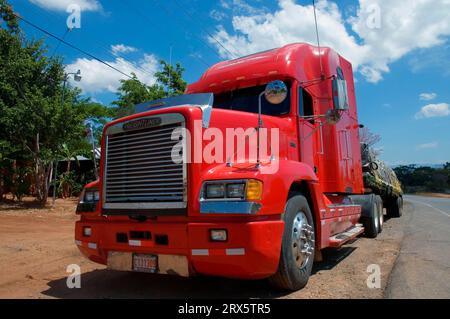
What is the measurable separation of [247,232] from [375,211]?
23.0ft

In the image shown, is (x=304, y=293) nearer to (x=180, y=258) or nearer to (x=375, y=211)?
(x=180, y=258)

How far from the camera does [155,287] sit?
200 inches

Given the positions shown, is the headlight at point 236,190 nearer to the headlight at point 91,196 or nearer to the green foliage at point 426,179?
the headlight at point 91,196

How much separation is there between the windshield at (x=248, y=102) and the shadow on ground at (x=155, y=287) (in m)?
2.36

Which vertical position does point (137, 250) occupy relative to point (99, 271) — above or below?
above

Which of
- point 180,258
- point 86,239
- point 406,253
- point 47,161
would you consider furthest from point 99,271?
point 47,161

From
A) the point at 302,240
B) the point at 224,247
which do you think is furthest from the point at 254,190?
the point at 302,240

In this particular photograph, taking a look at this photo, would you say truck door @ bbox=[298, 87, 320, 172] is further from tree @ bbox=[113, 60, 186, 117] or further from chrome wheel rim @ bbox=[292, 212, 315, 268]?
tree @ bbox=[113, 60, 186, 117]

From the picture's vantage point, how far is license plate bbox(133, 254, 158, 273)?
4.34 meters

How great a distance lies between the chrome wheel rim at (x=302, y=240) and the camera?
183 inches

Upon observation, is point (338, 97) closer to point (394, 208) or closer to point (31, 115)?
point (394, 208)

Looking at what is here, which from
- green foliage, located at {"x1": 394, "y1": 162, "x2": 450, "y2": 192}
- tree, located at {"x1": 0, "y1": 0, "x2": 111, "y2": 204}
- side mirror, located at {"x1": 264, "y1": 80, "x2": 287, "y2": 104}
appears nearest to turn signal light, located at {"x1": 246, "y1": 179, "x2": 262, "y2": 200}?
side mirror, located at {"x1": 264, "y1": 80, "x2": 287, "y2": 104}
